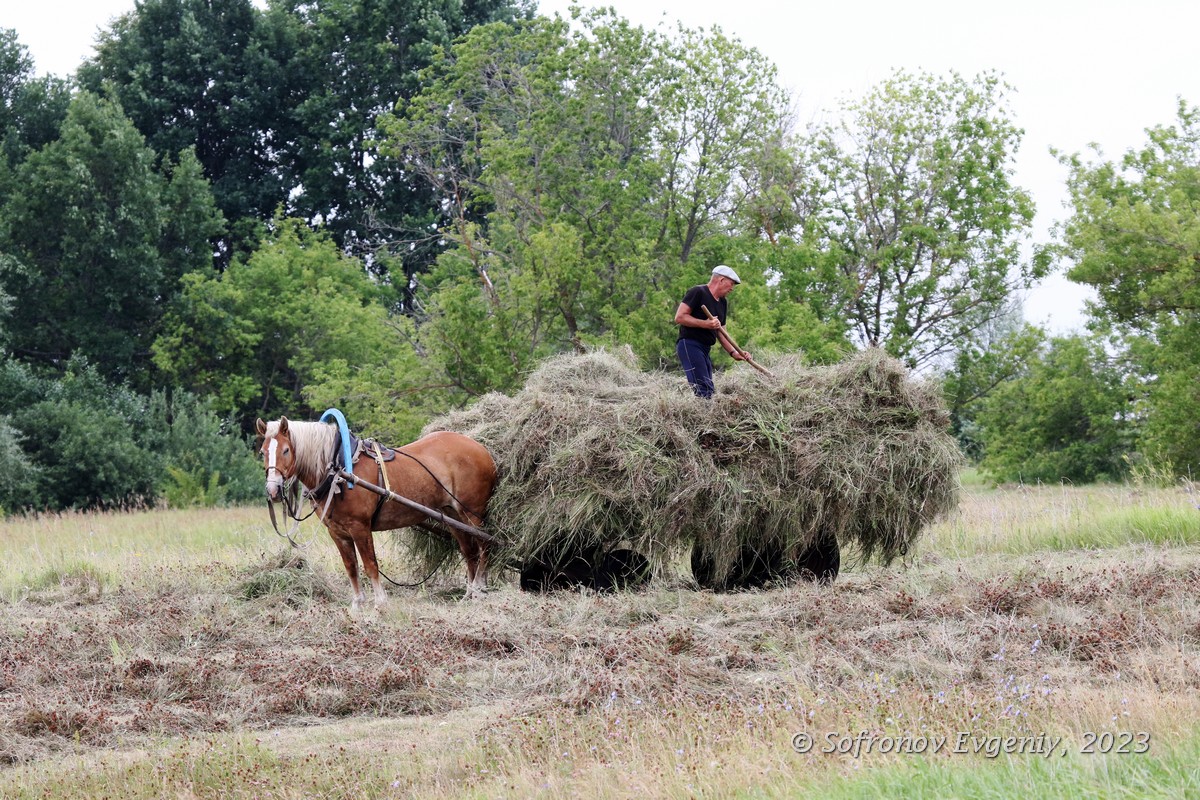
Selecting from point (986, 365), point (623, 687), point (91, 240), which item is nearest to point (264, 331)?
point (91, 240)

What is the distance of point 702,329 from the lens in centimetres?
1165

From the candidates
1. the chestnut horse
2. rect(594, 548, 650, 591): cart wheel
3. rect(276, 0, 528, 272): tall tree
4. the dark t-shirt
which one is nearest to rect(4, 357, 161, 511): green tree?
rect(276, 0, 528, 272): tall tree

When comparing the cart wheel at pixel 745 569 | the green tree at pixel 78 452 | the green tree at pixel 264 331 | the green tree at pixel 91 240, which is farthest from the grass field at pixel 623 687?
the green tree at pixel 91 240

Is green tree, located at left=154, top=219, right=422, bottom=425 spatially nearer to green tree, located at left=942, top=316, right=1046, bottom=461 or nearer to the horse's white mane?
green tree, located at left=942, top=316, right=1046, bottom=461

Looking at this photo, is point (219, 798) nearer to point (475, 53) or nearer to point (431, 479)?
point (431, 479)

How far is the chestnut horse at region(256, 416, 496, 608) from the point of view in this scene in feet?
36.7

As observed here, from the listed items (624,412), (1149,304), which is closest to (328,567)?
(624,412)

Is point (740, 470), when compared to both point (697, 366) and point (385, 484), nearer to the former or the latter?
point (697, 366)

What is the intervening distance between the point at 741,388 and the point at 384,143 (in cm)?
2295

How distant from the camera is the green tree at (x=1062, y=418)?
32125 mm

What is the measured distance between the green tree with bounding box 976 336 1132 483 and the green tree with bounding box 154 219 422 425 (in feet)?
58.5

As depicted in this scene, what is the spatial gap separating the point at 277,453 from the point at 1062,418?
27060 mm

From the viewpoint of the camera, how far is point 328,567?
1395 centimetres

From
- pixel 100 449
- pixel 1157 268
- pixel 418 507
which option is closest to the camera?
pixel 418 507
